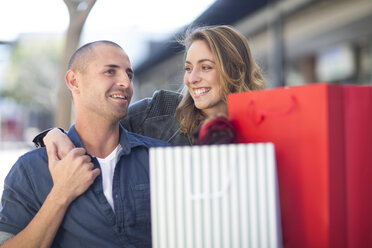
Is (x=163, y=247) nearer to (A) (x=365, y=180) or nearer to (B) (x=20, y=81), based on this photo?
(A) (x=365, y=180)

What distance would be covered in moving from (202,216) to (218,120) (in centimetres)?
36

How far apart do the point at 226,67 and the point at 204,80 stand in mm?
149

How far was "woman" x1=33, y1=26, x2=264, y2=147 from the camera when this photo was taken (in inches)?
90.8

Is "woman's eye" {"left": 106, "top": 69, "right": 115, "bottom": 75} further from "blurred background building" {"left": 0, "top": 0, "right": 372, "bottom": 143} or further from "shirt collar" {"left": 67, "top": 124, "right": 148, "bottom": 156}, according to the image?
"blurred background building" {"left": 0, "top": 0, "right": 372, "bottom": 143}

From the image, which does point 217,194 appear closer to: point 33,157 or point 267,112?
point 267,112

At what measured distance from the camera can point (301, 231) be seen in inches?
49.7

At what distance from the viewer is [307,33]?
28.8 ft

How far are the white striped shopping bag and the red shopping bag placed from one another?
132 millimetres

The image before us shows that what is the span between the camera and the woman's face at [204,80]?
7.55 feet

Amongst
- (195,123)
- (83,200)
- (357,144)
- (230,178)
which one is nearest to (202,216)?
(230,178)

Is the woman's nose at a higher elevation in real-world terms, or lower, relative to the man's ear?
higher

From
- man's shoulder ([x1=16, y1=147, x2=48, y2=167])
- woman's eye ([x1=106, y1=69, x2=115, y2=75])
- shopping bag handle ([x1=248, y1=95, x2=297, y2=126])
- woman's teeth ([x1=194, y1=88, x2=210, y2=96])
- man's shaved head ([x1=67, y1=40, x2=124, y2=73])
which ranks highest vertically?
man's shaved head ([x1=67, y1=40, x2=124, y2=73])

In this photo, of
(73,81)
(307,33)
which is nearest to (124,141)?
(73,81)

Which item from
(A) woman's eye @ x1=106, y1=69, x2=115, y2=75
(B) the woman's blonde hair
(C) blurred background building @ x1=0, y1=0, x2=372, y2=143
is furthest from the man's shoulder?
(C) blurred background building @ x1=0, y1=0, x2=372, y2=143
